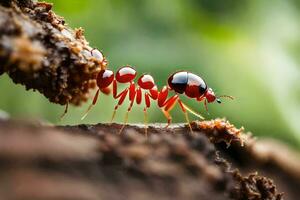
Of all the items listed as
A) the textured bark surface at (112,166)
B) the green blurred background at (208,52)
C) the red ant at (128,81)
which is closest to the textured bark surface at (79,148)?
the textured bark surface at (112,166)

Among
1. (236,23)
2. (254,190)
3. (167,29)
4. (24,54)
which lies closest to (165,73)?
(167,29)

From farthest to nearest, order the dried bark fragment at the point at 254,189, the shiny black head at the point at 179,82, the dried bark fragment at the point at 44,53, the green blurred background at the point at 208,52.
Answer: the green blurred background at the point at 208,52
the shiny black head at the point at 179,82
the dried bark fragment at the point at 254,189
the dried bark fragment at the point at 44,53

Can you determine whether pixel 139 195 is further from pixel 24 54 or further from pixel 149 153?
pixel 24 54

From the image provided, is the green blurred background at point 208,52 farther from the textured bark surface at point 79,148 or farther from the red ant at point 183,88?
the textured bark surface at point 79,148

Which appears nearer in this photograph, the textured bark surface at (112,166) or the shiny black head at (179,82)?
the textured bark surface at (112,166)

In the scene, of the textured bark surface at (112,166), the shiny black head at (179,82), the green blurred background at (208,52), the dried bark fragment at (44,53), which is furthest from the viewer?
the green blurred background at (208,52)

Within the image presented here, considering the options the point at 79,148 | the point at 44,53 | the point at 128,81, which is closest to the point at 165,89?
the point at 128,81

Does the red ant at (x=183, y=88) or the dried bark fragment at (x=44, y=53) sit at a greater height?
the red ant at (x=183, y=88)

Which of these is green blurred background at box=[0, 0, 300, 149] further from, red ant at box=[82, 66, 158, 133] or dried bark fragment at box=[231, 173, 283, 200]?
dried bark fragment at box=[231, 173, 283, 200]
